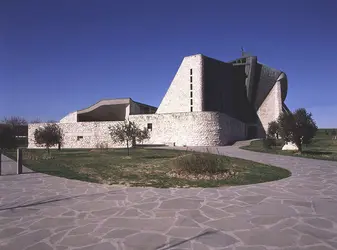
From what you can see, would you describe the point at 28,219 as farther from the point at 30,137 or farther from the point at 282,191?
the point at 30,137

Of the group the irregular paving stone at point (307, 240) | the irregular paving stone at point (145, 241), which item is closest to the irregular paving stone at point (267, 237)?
the irregular paving stone at point (307, 240)

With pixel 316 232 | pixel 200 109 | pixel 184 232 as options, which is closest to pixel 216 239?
pixel 184 232

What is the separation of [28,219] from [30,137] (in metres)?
49.0

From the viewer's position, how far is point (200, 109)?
4688 centimetres

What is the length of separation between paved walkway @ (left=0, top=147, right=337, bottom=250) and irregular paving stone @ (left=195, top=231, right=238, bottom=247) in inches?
0.6

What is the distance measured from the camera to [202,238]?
13.4 feet

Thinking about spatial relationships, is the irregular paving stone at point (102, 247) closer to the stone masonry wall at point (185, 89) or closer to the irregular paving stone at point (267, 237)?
the irregular paving stone at point (267, 237)

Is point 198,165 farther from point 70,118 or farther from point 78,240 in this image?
point 70,118

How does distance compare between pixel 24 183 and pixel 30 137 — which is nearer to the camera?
pixel 24 183

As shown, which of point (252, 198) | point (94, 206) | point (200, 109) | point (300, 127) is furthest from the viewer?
point (200, 109)

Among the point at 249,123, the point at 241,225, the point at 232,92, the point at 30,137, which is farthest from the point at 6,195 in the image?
the point at 249,123

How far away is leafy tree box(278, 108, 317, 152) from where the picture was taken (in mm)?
22469

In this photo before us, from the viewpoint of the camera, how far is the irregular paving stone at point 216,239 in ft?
12.7

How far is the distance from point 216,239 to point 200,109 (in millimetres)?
43390
